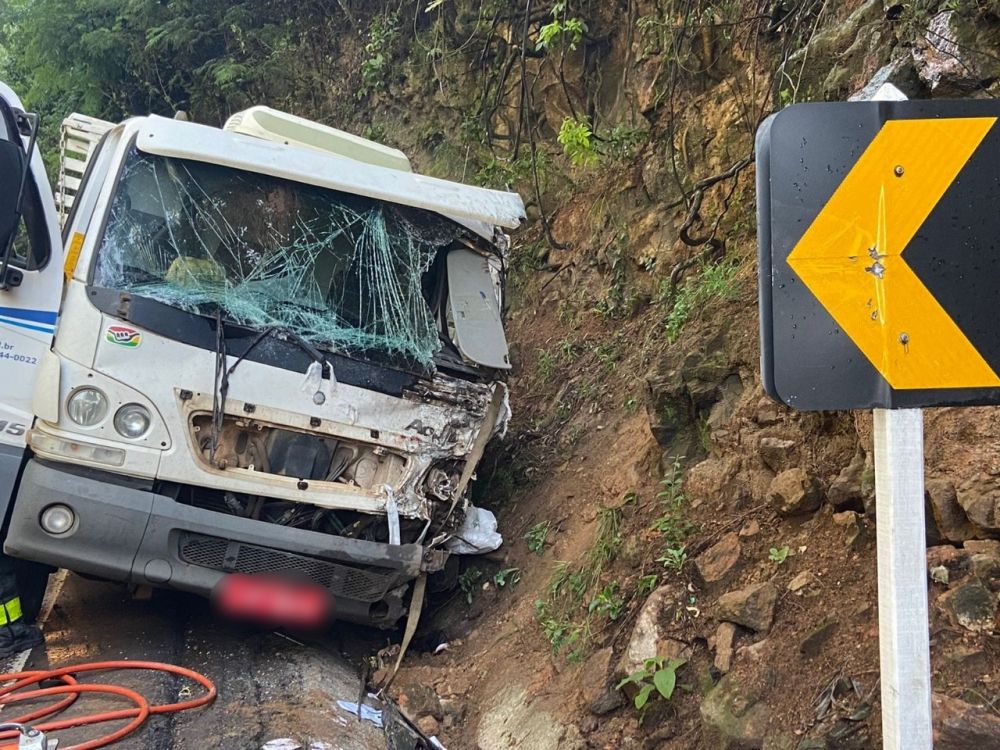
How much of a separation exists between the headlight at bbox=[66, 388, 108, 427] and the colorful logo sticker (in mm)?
246

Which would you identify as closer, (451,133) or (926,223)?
(926,223)

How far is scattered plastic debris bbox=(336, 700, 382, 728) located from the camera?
3.97 metres

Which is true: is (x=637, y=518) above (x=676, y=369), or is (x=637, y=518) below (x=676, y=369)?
below

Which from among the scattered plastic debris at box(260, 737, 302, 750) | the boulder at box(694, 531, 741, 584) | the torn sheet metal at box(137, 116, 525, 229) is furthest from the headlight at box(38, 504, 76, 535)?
the boulder at box(694, 531, 741, 584)

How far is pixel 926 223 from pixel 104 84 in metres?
14.9

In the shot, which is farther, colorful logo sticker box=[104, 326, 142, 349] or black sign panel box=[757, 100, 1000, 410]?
colorful logo sticker box=[104, 326, 142, 349]

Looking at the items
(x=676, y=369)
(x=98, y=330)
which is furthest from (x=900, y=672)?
(x=98, y=330)

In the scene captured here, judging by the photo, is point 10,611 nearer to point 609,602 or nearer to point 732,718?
point 609,602

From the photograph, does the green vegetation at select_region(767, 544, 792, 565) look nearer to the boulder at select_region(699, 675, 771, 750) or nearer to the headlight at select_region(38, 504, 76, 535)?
the boulder at select_region(699, 675, 771, 750)

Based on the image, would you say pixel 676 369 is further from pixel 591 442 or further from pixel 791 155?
pixel 791 155

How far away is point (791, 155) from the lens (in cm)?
179

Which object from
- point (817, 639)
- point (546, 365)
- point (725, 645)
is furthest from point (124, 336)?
point (546, 365)

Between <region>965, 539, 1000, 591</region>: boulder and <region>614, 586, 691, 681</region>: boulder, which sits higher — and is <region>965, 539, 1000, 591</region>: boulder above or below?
above

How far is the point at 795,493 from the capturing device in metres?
3.64
